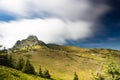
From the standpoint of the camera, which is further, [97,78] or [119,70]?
[97,78]

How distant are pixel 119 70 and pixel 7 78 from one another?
22.2m

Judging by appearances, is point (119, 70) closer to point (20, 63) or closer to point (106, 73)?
point (106, 73)

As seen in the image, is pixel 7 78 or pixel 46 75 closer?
pixel 7 78

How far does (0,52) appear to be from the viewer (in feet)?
220

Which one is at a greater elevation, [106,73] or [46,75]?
[106,73]

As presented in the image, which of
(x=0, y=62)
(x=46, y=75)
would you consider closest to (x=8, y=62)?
(x=0, y=62)

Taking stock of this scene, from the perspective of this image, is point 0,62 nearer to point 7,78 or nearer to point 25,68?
point 25,68

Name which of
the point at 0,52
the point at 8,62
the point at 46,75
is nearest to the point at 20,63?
the point at 8,62

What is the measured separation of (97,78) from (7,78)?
1919 centimetres

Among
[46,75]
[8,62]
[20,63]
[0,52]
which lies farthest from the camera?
[46,75]

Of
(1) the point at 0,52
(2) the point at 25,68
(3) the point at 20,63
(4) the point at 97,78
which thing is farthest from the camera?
(3) the point at 20,63

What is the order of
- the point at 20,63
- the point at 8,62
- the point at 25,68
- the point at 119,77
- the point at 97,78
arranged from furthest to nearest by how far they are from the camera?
the point at 20,63
the point at 8,62
the point at 25,68
the point at 97,78
the point at 119,77

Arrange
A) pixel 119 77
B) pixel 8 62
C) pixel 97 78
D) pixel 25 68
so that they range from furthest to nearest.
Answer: pixel 8 62 → pixel 25 68 → pixel 97 78 → pixel 119 77

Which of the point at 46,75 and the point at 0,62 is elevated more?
the point at 0,62
